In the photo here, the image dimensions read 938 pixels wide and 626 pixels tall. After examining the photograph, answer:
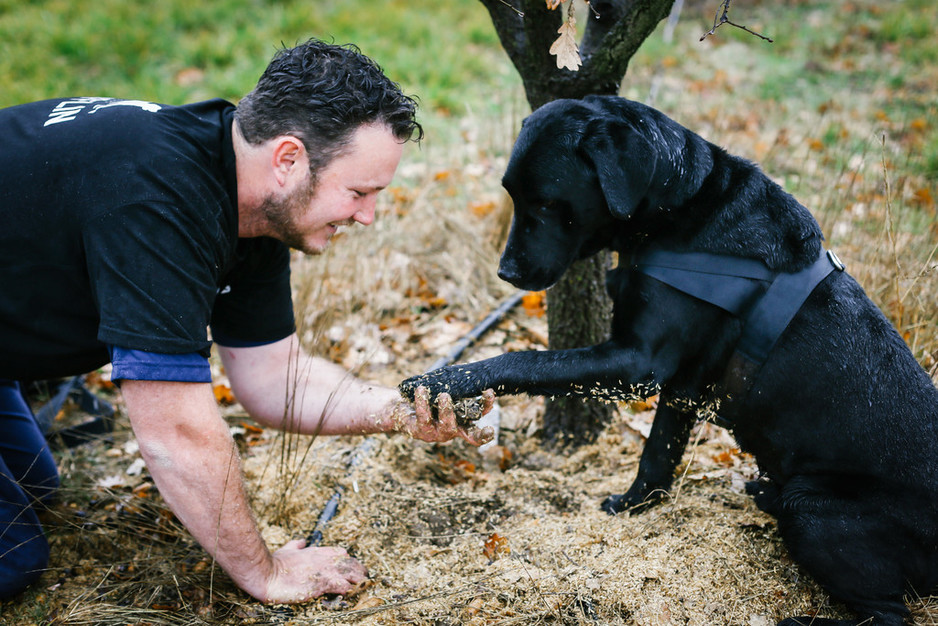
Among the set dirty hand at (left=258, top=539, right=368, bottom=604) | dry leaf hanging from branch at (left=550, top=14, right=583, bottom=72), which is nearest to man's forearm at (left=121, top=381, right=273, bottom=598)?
dirty hand at (left=258, top=539, right=368, bottom=604)

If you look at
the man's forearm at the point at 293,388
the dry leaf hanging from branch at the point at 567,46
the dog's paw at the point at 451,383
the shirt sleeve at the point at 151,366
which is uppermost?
the dry leaf hanging from branch at the point at 567,46

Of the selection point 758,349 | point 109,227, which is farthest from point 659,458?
point 109,227

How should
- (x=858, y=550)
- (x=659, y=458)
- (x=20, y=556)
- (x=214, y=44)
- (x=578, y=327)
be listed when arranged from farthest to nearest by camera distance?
(x=214, y=44)
(x=578, y=327)
(x=659, y=458)
(x=20, y=556)
(x=858, y=550)

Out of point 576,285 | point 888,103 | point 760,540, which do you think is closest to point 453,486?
point 576,285

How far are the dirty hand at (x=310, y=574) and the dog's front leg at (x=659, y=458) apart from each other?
3.54ft

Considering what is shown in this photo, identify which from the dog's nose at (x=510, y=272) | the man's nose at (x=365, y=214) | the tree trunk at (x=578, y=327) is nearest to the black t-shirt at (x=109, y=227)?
the man's nose at (x=365, y=214)

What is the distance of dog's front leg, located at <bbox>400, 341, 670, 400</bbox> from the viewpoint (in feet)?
7.54

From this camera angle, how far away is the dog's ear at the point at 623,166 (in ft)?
7.43

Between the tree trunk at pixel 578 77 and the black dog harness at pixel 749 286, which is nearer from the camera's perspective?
the black dog harness at pixel 749 286

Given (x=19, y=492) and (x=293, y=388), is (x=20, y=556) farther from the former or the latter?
(x=293, y=388)

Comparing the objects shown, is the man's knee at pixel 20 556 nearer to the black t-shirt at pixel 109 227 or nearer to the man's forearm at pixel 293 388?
the black t-shirt at pixel 109 227

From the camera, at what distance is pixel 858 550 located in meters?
2.19

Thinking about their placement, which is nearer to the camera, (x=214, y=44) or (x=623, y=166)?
(x=623, y=166)

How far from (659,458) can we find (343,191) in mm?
1597
